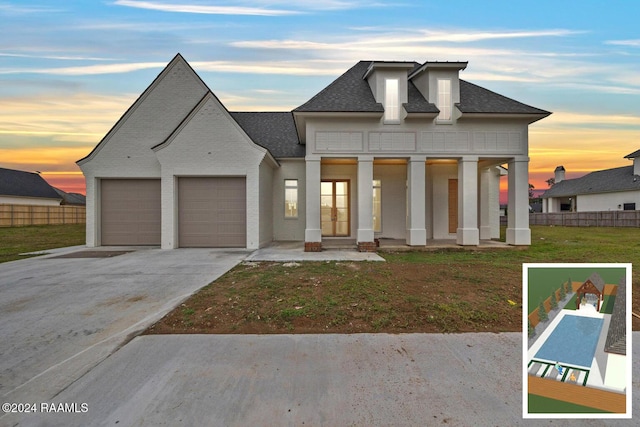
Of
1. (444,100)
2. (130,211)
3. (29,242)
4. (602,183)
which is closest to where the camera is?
(444,100)

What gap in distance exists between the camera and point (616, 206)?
32.0m

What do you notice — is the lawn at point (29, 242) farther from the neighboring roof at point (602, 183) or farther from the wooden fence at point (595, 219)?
the neighboring roof at point (602, 183)

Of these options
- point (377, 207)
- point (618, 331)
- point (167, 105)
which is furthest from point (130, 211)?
point (618, 331)

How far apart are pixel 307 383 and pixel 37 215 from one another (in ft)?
124

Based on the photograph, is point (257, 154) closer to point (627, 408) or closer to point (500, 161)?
point (500, 161)

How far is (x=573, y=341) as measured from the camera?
1870 mm

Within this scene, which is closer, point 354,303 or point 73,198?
point 354,303

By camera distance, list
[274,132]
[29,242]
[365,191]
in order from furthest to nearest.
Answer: [274,132], [29,242], [365,191]

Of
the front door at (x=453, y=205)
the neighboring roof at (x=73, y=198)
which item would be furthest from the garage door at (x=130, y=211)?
the neighboring roof at (x=73, y=198)

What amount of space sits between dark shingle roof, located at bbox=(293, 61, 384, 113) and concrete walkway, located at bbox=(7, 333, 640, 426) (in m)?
9.67

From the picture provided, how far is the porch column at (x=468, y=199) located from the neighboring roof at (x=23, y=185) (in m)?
50.1

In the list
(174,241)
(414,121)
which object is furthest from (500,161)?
(174,241)

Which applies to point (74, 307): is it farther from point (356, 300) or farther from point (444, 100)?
point (444, 100)

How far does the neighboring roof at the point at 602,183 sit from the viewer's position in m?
31.3
